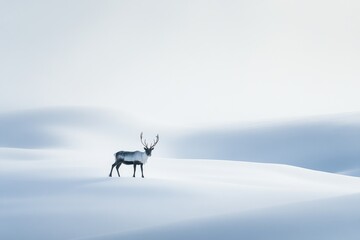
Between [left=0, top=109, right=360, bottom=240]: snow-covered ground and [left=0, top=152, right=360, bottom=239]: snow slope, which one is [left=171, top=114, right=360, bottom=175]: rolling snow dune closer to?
[left=0, top=109, right=360, bottom=240]: snow-covered ground

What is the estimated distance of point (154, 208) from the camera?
41.7 feet

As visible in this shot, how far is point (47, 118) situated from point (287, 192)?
172 ft

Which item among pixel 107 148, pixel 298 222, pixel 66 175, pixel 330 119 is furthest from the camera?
pixel 330 119

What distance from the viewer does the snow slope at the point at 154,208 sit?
9.38m

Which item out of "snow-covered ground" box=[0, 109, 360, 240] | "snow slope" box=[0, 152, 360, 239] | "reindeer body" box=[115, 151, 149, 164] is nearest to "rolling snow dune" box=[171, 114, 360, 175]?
"snow-covered ground" box=[0, 109, 360, 240]

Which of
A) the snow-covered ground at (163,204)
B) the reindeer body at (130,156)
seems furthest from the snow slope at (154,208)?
the reindeer body at (130,156)

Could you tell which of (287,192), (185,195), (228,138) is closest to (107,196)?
(185,195)

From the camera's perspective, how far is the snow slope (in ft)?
30.8

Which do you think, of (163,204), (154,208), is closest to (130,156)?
(163,204)

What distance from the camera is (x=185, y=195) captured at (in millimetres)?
13953

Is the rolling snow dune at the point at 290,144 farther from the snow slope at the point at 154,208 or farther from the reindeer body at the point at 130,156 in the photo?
the reindeer body at the point at 130,156

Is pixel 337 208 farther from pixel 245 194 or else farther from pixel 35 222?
pixel 35 222

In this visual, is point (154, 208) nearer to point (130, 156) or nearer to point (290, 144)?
point (130, 156)

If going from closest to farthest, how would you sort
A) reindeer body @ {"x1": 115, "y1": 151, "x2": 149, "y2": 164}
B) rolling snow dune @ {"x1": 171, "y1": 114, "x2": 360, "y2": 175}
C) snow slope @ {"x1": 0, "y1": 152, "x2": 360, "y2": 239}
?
snow slope @ {"x1": 0, "y1": 152, "x2": 360, "y2": 239} → reindeer body @ {"x1": 115, "y1": 151, "x2": 149, "y2": 164} → rolling snow dune @ {"x1": 171, "y1": 114, "x2": 360, "y2": 175}
